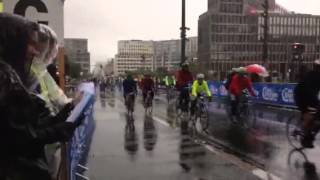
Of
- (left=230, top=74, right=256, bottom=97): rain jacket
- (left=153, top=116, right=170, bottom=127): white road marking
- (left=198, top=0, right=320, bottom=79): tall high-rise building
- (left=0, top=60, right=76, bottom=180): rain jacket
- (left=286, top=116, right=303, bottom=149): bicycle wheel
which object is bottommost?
(left=153, top=116, right=170, bottom=127): white road marking

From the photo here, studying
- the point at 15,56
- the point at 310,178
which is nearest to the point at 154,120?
the point at 310,178

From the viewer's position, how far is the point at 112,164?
935cm

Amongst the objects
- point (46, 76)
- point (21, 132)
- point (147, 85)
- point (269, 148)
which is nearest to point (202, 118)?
point (269, 148)

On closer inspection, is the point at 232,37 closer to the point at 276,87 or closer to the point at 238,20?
the point at 238,20

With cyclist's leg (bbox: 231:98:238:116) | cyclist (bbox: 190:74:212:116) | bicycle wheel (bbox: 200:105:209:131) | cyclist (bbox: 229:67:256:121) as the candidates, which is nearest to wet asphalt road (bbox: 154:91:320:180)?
bicycle wheel (bbox: 200:105:209:131)

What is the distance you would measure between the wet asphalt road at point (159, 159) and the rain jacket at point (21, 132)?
562cm

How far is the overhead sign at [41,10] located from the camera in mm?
6039

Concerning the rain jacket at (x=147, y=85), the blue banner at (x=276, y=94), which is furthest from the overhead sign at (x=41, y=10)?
the rain jacket at (x=147, y=85)

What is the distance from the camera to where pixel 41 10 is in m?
6.16

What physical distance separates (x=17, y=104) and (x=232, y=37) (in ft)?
407

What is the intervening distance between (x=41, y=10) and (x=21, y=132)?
4.03m

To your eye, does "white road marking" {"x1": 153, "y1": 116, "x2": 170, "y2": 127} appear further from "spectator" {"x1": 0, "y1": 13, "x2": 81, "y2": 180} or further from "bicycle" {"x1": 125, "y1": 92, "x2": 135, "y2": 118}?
"spectator" {"x1": 0, "y1": 13, "x2": 81, "y2": 180}

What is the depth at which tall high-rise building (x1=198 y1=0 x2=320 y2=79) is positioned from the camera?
116 metres

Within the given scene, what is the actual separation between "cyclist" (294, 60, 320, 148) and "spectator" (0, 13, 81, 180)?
7.87 meters
